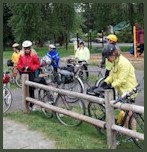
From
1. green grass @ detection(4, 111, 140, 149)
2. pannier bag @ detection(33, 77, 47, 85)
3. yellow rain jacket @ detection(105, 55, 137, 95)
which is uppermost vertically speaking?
yellow rain jacket @ detection(105, 55, 137, 95)

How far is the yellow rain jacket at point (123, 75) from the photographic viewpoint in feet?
25.6

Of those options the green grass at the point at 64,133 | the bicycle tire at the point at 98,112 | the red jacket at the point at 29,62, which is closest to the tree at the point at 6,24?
the red jacket at the point at 29,62

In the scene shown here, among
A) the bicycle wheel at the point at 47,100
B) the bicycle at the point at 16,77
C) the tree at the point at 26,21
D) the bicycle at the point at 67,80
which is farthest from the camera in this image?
the tree at the point at 26,21

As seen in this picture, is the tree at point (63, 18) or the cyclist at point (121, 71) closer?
the cyclist at point (121, 71)

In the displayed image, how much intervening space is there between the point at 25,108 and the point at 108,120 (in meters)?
3.38

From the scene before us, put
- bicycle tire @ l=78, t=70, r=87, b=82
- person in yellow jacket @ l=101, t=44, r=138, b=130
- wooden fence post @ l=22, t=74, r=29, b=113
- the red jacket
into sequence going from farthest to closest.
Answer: bicycle tire @ l=78, t=70, r=87, b=82
the red jacket
wooden fence post @ l=22, t=74, r=29, b=113
person in yellow jacket @ l=101, t=44, r=138, b=130

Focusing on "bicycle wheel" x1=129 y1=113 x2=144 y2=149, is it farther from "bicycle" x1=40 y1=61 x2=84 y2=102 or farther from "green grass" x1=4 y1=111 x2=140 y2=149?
"bicycle" x1=40 y1=61 x2=84 y2=102

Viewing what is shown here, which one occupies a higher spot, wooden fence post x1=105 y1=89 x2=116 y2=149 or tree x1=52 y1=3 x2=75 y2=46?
tree x1=52 y1=3 x2=75 y2=46

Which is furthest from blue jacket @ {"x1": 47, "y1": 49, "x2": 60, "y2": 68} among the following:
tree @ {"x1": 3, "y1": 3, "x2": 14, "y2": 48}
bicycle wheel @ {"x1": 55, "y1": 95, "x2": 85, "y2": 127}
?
tree @ {"x1": 3, "y1": 3, "x2": 14, "y2": 48}

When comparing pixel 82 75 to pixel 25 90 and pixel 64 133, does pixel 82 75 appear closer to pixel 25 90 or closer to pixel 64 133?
pixel 25 90

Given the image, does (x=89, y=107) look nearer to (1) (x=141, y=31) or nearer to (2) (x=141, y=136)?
(2) (x=141, y=136)

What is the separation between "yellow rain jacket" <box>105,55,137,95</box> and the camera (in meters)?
7.81

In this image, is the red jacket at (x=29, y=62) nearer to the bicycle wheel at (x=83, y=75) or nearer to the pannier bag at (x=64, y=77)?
the pannier bag at (x=64, y=77)

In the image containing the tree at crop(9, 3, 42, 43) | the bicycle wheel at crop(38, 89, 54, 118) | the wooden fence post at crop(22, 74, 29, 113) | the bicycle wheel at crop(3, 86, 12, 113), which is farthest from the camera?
the tree at crop(9, 3, 42, 43)
